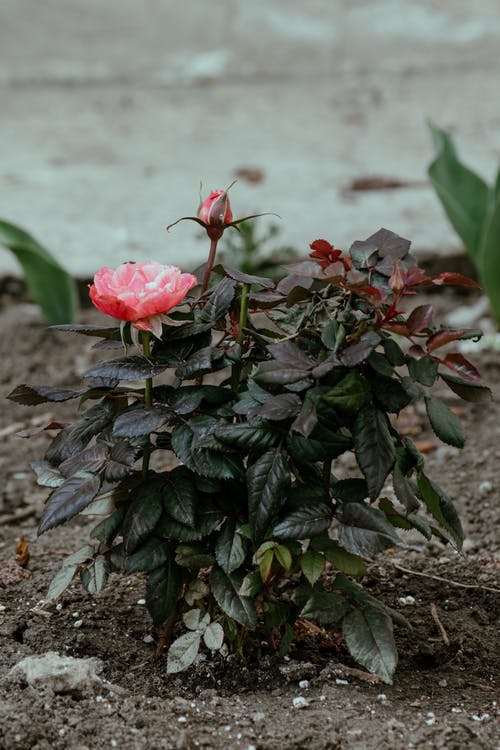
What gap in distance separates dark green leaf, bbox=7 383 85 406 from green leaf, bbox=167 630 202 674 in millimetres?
370

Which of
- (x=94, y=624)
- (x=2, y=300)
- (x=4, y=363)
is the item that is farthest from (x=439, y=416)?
(x=2, y=300)

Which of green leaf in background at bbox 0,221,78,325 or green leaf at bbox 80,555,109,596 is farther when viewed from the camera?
green leaf in background at bbox 0,221,78,325

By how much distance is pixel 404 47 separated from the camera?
5.19 metres

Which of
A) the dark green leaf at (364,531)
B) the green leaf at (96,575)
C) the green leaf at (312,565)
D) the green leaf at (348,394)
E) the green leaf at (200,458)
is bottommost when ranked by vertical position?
the green leaf at (96,575)

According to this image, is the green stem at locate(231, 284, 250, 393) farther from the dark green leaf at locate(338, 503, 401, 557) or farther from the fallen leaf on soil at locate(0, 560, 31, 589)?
the fallen leaf on soil at locate(0, 560, 31, 589)

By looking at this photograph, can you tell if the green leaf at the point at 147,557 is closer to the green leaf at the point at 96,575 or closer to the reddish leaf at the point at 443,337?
the green leaf at the point at 96,575

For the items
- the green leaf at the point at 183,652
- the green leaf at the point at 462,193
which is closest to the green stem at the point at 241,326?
the green leaf at the point at 183,652

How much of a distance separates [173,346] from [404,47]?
4.25m

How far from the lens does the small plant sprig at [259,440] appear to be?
1.27 meters

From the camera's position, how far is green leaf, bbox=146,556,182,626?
138cm

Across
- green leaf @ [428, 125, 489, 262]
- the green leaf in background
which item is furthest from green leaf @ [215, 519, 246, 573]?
green leaf @ [428, 125, 489, 262]

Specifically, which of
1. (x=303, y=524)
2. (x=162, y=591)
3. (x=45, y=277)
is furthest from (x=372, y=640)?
(x=45, y=277)

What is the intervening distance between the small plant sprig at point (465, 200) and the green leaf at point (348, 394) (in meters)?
1.43

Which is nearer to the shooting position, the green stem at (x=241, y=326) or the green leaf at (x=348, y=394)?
the green leaf at (x=348, y=394)
